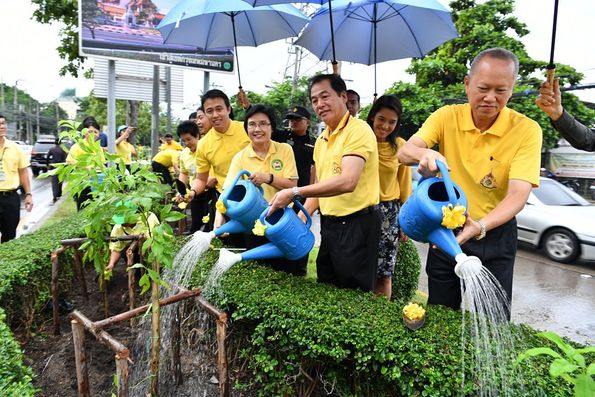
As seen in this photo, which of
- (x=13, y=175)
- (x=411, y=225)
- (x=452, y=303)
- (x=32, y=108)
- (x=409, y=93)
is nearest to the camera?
(x=411, y=225)

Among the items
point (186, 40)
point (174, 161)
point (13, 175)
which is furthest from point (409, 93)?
point (13, 175)

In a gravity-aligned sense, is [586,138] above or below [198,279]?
above

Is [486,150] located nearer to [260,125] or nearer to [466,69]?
[260,125]

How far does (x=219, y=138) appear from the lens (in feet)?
11.3

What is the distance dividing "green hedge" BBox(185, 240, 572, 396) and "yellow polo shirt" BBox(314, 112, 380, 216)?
47 cm

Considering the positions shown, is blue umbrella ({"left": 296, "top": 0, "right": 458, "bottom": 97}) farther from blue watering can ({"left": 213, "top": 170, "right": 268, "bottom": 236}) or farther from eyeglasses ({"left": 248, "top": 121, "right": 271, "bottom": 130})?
blue watering can ({"left": 213, "top": 170, "right": 268, "bottom": 236})

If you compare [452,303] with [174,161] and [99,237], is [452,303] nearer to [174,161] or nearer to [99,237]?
[99,237]

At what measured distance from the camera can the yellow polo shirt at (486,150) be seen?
1799 millimetres

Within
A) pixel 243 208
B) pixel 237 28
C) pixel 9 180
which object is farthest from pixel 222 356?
pixel 237 28

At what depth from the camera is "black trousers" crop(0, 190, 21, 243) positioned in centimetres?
415

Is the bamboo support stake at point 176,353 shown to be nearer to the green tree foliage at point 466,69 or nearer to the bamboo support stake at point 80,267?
the bamboo support stake at point 80,267

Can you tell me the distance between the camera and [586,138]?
6.50 ft

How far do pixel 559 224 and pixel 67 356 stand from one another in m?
6.41

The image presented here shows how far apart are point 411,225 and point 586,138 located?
1.04m
